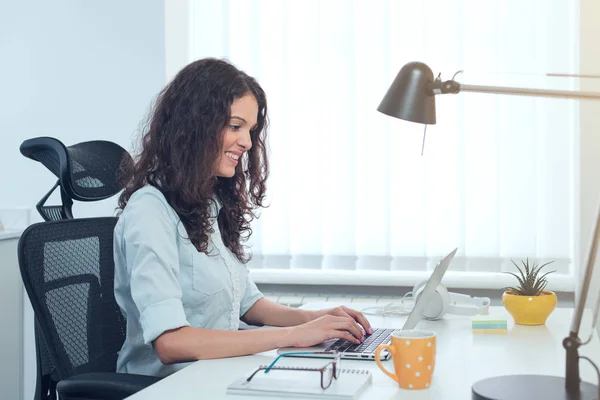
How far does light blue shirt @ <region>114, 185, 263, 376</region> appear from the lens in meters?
1.41

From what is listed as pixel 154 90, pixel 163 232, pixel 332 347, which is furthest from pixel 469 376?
pixel 154 90

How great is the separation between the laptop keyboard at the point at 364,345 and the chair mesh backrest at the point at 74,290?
51 centimetres

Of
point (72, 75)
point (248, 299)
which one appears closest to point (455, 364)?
point (248, 299)

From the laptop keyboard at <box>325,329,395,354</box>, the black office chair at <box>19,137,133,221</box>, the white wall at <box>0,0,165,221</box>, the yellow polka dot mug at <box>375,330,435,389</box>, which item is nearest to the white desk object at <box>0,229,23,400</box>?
the white wall at <box>0,0,165,221</box>

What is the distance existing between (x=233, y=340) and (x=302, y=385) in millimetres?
300

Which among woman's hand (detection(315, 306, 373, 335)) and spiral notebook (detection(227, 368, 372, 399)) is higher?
woman's hand (detection(315, 306, 373, 335))

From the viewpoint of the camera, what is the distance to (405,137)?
263 centimetres

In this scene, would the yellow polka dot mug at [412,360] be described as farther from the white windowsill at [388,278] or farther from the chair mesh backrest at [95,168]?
the white windowsill at [388,278]

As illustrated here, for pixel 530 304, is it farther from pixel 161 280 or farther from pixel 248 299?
pixel 161 280

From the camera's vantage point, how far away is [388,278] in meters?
2.63

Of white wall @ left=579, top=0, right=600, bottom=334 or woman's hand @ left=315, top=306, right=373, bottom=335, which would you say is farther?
white wall @ left=579, top=0, right=600, bottom=334

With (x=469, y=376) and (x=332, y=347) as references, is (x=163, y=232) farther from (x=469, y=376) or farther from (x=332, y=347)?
(x=469, y=376)

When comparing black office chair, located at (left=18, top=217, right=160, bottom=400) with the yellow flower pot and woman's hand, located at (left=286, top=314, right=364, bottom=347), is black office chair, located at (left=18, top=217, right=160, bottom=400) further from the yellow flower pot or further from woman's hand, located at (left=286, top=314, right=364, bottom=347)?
the yellow flower pot

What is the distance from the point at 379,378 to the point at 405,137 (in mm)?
1533
